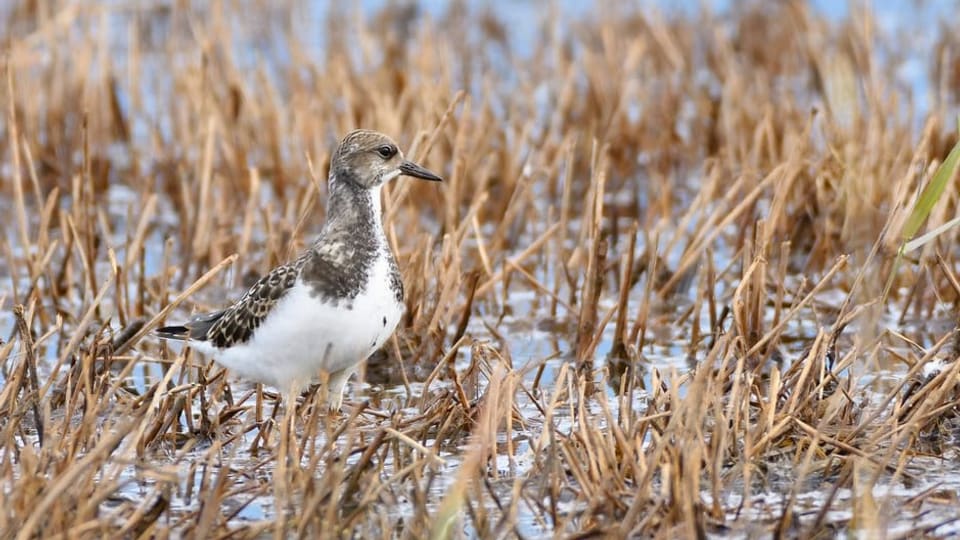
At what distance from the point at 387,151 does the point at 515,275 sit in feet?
7.90

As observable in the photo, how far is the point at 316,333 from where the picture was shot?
5.33 m

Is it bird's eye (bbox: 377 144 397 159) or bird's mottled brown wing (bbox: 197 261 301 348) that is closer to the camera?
bird's mottled brown wing (bbox: 197 261 301 348)

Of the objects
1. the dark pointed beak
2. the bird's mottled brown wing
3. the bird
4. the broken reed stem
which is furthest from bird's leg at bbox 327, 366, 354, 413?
the broken reed stem

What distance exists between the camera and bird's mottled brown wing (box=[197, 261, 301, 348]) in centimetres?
553

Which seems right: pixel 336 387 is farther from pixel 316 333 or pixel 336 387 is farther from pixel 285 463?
pixel 285 463

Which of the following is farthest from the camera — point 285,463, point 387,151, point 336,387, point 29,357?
point 387,151

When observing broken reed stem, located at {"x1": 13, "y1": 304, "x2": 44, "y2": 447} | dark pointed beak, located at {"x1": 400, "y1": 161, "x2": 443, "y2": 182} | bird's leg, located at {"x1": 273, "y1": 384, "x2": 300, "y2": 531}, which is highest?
dark pointed beak, located at {"x1": 400, "y1": 161, "x2": 443, "y2": 182}

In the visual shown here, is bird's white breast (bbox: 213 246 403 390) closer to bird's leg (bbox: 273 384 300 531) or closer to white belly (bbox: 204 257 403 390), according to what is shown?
white belly (bbox: 204 257 403 390)

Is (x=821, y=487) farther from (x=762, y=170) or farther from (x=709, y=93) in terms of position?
(x=709, y=93)

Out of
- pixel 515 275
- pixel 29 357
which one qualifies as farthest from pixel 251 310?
pixel 515 275

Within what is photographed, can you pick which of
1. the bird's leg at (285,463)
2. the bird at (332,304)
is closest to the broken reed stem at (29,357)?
the bird at (332,304)

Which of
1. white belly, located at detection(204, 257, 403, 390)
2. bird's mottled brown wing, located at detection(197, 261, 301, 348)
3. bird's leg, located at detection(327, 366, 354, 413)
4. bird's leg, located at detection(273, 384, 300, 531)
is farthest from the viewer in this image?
bird's leg, located at detection(327, 366, 354, 413)

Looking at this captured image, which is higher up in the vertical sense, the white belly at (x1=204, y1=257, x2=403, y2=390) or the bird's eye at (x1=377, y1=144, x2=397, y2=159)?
the bird's eye at (x1=377, y1=144, x2=397, y2=159)

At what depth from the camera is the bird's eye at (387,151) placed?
5977mm
